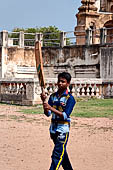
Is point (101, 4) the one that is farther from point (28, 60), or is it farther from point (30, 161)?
point (30, 161)

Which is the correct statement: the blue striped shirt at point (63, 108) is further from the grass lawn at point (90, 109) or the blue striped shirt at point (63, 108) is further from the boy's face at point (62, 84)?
the grass lawn at point (90, 109)

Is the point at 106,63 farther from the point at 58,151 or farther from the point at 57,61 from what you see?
the point at 58,151

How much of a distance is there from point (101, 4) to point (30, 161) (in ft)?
114

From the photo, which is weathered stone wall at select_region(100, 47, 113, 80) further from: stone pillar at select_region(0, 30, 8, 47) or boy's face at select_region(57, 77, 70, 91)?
boy's face at select_region(57, 77, 70, 91)

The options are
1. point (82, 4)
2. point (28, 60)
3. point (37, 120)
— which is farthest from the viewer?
point (82, 4)

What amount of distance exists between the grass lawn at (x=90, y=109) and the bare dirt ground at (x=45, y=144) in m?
1.16

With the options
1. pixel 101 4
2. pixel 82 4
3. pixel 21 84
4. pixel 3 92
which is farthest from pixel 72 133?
pixel 101 4

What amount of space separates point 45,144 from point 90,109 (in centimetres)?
735

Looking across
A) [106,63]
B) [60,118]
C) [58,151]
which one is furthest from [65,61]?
[58,151]

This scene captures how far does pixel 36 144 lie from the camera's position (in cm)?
920

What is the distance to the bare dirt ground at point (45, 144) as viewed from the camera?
24.3 feet

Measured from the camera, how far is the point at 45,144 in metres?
9.22

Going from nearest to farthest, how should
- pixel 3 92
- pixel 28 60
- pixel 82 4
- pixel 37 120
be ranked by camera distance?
pixel 37 120, pixel 3 92, pixel 28 60, pixel 82 4

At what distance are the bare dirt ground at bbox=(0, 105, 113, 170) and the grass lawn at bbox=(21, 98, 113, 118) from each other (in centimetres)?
116
